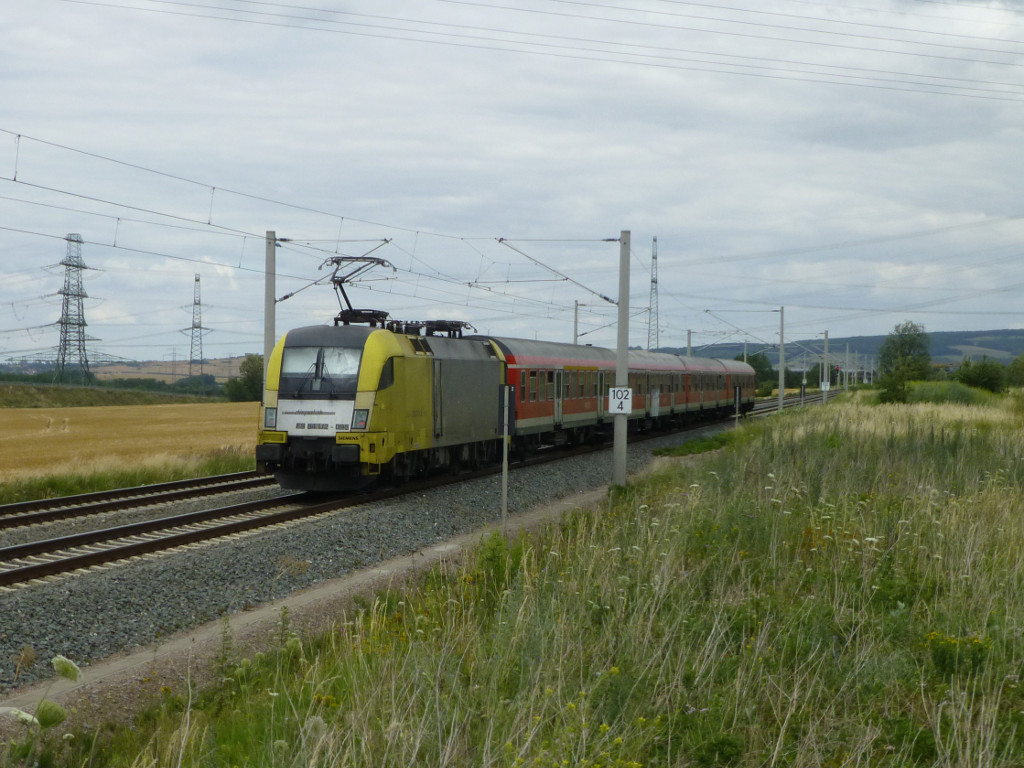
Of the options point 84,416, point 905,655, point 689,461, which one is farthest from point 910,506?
point 84,416

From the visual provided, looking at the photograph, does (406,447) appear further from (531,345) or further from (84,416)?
(84,416)

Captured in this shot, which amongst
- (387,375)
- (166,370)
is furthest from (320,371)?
(166,370)

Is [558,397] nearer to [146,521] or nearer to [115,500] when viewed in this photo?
[115,500]

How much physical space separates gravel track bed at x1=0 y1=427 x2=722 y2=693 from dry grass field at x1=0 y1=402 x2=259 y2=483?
30.5ft

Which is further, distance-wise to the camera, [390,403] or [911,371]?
[911,371]

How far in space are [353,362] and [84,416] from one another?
143ft

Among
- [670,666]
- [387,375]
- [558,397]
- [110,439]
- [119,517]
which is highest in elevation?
[387,375]

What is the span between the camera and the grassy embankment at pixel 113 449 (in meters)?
20.5

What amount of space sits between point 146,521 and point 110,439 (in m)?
22.7

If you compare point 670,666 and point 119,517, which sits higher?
point 670,666

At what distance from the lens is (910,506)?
11.2 meters

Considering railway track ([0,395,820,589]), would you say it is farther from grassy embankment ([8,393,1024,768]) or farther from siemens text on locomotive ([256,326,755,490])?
grassy embankment ([8,393,1024,768])

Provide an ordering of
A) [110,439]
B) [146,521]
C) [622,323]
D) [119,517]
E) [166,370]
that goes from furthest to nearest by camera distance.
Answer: [166,370], [110,439], [622,323], [119,517], [146,521]

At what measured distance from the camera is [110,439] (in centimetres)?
3581
